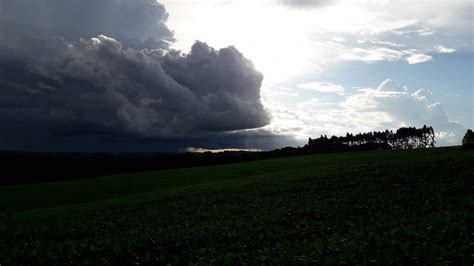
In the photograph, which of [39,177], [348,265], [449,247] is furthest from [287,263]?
[39,177]

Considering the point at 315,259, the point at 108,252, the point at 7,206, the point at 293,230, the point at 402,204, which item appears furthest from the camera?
the point at 7,206

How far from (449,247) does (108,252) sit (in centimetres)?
1296

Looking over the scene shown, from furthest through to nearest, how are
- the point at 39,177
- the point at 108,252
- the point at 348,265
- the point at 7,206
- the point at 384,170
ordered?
the point at 39,177 → the point at 7,206 → the point at 384,170 → the point at 108,252 → the point at 348,265

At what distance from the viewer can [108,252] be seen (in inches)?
624

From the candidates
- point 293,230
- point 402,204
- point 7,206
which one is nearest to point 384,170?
point 402,204

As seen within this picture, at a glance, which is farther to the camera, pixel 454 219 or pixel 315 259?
pixel 454 219

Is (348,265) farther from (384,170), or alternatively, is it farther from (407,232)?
(384,170)

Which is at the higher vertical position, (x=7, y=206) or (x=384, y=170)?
(x=384, y=170)

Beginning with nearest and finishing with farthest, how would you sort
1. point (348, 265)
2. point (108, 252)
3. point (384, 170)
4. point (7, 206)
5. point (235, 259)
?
point (348, 265)
point (235, 259)
point (108, 252)
point (384, 170)
point (7, 206)

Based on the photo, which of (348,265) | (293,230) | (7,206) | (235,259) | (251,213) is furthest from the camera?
(7,206)

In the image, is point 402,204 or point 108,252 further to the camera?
point 402,204

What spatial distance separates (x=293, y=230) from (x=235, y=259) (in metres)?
6.79

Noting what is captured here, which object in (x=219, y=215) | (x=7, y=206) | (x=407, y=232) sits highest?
(x=407, y=232)

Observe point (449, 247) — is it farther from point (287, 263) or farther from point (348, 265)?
point (287, 263)
